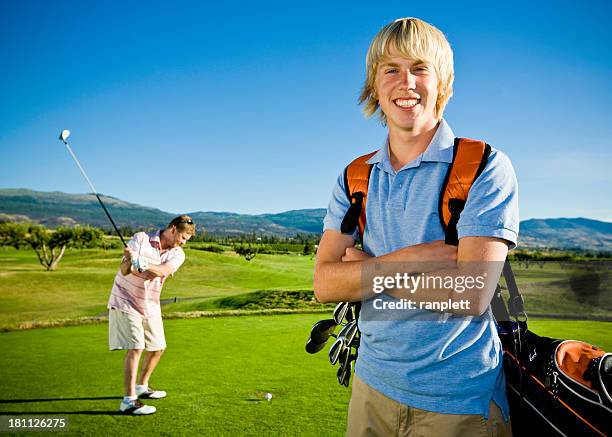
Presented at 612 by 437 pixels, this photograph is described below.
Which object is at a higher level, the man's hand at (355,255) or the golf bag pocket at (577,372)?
the man's hand at (355,255)

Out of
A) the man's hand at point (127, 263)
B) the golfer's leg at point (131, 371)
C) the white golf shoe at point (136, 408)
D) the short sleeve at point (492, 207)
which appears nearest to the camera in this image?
the short sleeve at point (492, 207)

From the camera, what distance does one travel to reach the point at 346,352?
226 centimetres

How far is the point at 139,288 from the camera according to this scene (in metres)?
6.06

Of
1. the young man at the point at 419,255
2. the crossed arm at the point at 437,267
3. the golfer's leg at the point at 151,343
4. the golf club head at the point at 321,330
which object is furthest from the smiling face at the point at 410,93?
the golfer's leg at the point at 151,343

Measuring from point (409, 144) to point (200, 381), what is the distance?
5015 mm

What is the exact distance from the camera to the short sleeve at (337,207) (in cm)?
→ 198

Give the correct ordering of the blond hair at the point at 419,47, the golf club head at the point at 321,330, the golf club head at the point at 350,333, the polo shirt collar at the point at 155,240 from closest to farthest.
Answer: the blond hair at the point at 419,47, the golf club head at the point at 350,333, the golf club head at the point at 321,330, the polo shirt collar at the point at 155,240

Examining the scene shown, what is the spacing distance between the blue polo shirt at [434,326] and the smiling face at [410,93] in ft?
0.30

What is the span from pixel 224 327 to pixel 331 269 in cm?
844

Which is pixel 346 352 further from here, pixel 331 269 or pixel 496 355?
pixel 496 355

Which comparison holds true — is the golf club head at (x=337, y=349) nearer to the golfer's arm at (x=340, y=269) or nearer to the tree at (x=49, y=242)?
the golfer's arm at (x=340, y=269)

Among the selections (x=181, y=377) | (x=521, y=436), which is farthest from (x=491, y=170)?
(x=181, y=377)

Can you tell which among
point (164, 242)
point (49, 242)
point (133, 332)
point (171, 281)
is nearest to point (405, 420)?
point (133, 332)

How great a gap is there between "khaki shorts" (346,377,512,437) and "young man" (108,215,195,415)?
4.42 metres
